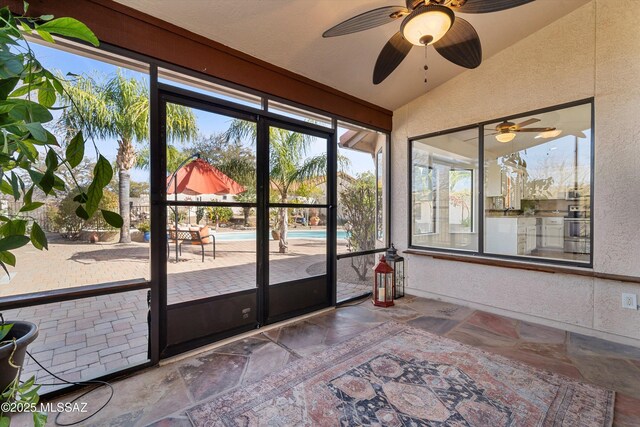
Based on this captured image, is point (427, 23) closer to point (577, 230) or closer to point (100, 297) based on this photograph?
point (577, 230)

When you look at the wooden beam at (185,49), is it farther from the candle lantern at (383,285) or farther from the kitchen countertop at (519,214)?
the kitchen countertop at (519,214)

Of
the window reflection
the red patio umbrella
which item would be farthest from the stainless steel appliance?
the red patio umbrella

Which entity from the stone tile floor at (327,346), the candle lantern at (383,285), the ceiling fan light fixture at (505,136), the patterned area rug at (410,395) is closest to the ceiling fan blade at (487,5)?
the ceiling fan light fixture at (505,136)

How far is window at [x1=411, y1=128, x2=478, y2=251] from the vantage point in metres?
4.16

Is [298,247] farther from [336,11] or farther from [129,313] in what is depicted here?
[336,11]

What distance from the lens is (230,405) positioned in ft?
6.64

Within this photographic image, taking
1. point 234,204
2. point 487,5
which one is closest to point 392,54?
point 487,5

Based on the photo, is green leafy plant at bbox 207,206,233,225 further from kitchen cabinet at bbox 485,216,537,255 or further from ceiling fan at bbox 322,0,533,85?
kitchen cabinet at bbox 485,216,537,255

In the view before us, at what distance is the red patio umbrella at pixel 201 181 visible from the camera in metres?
2.72

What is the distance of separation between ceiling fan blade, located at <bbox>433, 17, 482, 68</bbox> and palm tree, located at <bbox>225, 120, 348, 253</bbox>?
1.80 m

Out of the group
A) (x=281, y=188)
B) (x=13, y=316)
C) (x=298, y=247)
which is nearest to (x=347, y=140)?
(x=281, y=188)

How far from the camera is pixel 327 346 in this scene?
113 inches

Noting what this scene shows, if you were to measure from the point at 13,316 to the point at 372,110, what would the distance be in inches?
172

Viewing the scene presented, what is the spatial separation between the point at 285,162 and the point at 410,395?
258cm
